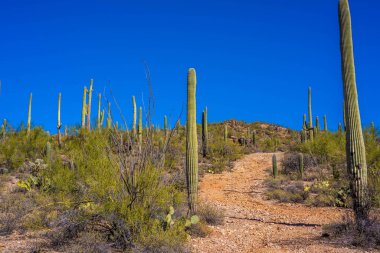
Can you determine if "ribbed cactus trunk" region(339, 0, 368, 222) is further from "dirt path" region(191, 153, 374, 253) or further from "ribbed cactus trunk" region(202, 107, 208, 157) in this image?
"ribbed cactus trunk" region(202, 107, 208, 157)

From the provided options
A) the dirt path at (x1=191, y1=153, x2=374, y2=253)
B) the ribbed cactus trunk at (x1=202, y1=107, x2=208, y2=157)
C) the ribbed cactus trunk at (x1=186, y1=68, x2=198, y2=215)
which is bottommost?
the dirt path at (x1=191, y1=153, x2=374, y2=253)

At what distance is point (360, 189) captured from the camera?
316 inches

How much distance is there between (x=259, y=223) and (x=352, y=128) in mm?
3273

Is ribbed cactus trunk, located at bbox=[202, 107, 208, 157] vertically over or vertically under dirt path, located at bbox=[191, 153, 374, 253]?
over

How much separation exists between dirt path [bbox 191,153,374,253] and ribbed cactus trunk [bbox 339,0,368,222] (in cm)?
112

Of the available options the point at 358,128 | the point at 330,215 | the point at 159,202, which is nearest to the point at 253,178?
the point at 330,215

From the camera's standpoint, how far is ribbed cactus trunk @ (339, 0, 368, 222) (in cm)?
799

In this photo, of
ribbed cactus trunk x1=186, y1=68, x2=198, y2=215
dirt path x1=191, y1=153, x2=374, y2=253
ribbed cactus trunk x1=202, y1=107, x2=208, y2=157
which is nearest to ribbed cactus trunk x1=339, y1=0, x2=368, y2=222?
dirt path x1=191, y1=153, x2=374, y2=253

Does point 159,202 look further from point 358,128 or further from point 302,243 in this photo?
point 358,128

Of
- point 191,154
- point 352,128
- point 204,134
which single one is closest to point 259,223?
point 191,154

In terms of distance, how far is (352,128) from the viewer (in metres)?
8.29

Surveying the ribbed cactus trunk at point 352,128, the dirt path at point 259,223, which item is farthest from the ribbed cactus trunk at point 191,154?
the ribbed cactus trunk at point 352,128

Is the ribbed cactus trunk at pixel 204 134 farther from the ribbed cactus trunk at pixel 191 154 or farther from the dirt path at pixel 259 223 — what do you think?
the ribbed cactus trunk at pixel 191 154

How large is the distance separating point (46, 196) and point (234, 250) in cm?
511
